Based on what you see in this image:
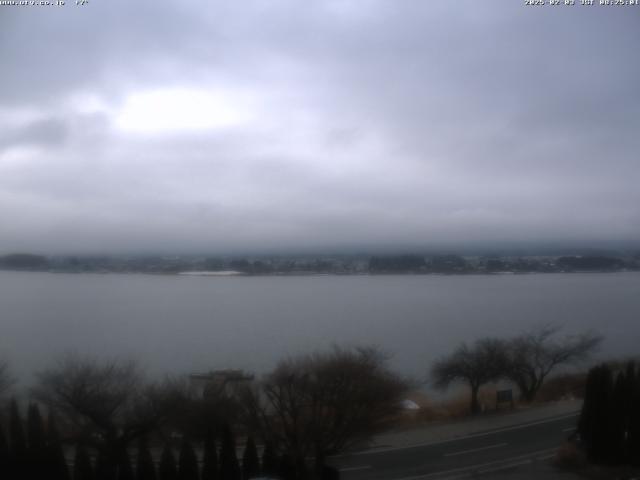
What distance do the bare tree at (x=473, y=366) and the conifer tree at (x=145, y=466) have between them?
22.7ft

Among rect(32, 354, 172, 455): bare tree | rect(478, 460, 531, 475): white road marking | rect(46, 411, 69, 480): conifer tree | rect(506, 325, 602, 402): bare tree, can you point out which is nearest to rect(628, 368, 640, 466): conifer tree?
rect(478, 460, 531, 475): white road marking

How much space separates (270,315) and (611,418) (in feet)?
38.0

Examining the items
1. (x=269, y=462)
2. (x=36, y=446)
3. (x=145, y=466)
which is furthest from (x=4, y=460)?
(x=269, y=462)

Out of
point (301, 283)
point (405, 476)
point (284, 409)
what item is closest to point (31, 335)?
point (284, 409)

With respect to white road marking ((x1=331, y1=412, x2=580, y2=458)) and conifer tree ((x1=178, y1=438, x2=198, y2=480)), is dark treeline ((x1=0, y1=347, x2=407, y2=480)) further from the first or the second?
white road marking ((x1=331, y1=412, x2=580, y2=458))

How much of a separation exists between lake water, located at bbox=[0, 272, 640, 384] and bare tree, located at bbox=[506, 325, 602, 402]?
2.01ft

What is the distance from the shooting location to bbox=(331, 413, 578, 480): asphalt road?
263 inches

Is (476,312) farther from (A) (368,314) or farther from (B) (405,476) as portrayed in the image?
(B) (405,476)

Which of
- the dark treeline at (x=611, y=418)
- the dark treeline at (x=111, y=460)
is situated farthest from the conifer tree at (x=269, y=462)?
the dark treeline at (x=611, y=418)

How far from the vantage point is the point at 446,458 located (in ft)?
23.4

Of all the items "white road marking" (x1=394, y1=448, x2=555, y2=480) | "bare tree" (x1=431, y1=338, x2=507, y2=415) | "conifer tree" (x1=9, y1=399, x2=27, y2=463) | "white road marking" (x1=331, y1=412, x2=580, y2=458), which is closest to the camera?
"conifer tree" (x1=9, y1=399, x2=27, y2=463)

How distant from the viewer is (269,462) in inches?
251

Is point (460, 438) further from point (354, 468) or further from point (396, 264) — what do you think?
point (396, 264)

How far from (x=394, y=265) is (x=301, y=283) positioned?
688 centimetres
